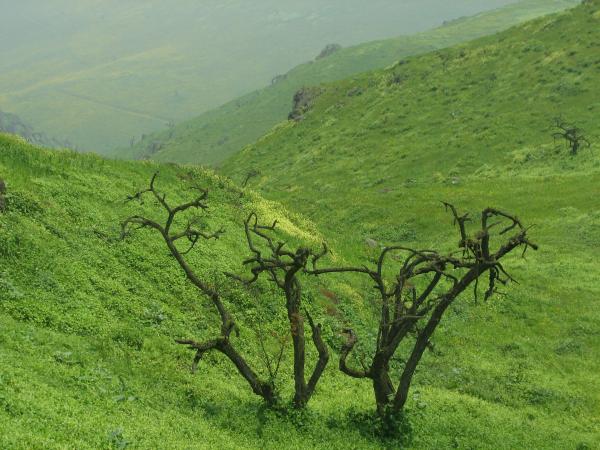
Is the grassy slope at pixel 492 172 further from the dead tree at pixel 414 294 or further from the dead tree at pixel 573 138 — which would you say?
the dead tree at pixel 414 294

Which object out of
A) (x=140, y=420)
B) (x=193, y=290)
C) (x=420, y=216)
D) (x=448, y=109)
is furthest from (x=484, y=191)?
(x=140, y=420)

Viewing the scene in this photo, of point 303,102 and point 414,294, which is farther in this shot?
point 303,102

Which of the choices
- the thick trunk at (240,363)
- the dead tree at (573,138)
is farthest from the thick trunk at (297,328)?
the dead tree at (573,138)

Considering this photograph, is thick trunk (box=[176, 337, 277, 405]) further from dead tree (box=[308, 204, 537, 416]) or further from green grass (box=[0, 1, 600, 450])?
dead tree (box=[308, 204, 537, 416])

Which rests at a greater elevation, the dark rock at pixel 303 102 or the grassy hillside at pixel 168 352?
the dark rock at pixel 303 102

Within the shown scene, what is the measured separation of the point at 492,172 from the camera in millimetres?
57625

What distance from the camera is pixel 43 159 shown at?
27922 millimetres

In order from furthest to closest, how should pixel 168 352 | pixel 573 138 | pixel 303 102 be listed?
1. pixel 303 102
2. pixel 573 138
3. pixel 168 352

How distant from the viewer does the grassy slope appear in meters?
24.6

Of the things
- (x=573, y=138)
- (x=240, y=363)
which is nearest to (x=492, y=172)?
(x=573, y=138)

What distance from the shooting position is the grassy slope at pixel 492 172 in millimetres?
24562

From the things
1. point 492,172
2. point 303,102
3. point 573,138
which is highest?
point 303,102

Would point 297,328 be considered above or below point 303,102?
below

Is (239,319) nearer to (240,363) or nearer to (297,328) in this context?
(240,363)
